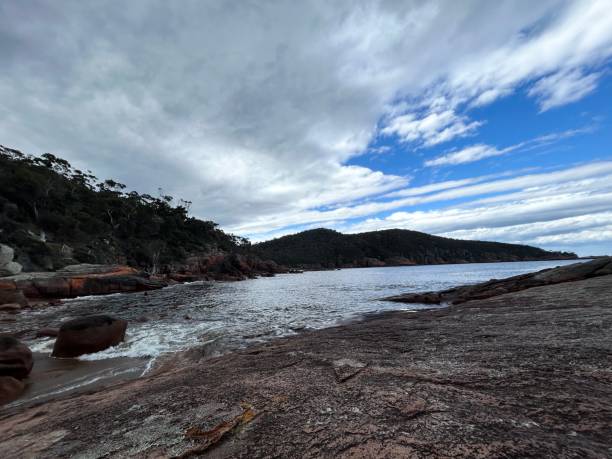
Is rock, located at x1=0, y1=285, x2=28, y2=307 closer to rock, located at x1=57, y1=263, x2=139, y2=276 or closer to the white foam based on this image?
rock, located at x1=57, y1=263, x2=139, y2=276

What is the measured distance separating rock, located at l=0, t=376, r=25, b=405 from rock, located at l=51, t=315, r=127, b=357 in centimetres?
255

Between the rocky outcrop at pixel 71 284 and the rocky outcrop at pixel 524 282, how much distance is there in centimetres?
2968

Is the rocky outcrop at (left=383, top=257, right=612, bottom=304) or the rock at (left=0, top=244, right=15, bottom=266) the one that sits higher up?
the rock at (left=0, top=244, right=15, bottom=266)

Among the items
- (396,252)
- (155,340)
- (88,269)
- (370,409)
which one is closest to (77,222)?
(88,269)

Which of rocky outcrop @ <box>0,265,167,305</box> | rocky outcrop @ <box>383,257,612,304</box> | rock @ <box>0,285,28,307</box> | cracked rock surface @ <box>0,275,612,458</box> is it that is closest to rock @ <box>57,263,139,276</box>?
rocky outcrop @ <box>0,265,167,305</box>

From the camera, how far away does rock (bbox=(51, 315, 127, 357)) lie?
29.0 ft

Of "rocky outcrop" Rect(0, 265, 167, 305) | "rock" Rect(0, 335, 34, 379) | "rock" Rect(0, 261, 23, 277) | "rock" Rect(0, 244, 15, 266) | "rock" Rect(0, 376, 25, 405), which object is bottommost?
"rock" Rect(0, 376, 25, 405)

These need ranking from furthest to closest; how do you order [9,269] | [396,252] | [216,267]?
[396,252] < [216,267] < [9,269]

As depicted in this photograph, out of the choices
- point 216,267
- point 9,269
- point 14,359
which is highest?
point 216,267

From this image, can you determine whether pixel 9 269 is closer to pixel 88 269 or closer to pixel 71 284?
pixel 71 284

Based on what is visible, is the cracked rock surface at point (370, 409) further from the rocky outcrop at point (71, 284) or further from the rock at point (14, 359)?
the rocky outcrop at point (71, 284)

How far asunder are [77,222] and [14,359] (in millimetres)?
55771

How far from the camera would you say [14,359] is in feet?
22.1

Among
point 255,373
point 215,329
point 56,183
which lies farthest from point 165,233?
point 255,373
